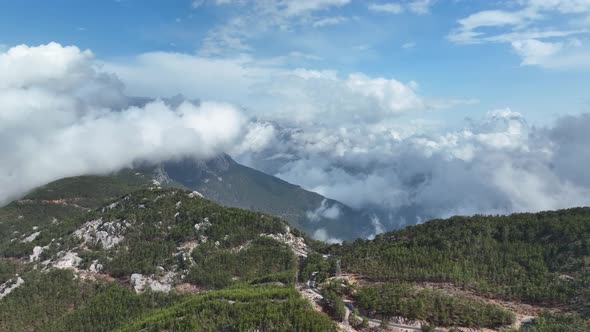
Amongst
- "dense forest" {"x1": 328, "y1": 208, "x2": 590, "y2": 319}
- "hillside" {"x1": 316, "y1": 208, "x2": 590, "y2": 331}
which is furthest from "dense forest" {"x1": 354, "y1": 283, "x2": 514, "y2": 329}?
"dense forest" {"x1": 328, "y1": 208, "x2": 590, "y2": 319}

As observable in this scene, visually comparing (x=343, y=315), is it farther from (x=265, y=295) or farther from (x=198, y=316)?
(x=198, y=316)

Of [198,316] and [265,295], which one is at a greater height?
[265,295]

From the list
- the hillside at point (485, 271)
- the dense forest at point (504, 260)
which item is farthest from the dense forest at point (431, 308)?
the dense forest at point (504, 260)

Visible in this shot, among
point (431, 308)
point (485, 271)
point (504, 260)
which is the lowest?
point (431, 308)

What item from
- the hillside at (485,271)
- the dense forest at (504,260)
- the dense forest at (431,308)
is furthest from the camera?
the dense forest at (504,260)

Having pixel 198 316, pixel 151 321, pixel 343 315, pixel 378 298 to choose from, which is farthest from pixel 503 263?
pixel 151 321

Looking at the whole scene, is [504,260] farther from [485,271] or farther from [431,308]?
[431,308]

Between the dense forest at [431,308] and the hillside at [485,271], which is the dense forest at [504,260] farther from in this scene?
the dense forest at [431,308]

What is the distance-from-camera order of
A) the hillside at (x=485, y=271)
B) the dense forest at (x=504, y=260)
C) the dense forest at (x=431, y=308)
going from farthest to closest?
1. the dense forest at (x=504, y=260)
2. the hillside at (x=485, y=271)
3. the dense forest at (x=431, y=308)

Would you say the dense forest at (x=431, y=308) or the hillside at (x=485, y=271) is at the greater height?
the hillside at (x=485, y=271)

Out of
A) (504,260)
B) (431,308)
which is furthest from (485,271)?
(431,308)

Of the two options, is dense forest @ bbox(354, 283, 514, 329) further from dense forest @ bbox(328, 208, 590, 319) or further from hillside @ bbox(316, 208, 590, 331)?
dense forest @ bbox(328, 208, 590, 319)
